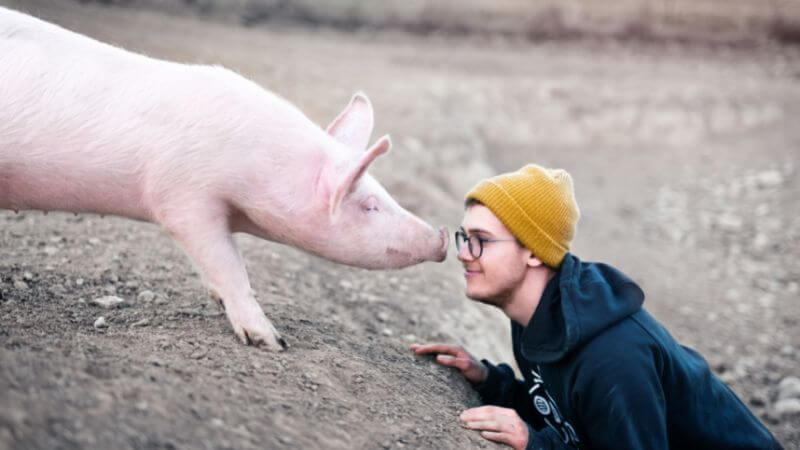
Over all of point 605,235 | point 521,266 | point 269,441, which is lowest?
point 605,235

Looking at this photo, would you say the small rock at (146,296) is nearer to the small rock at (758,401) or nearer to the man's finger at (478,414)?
the man's finger at (478,414)

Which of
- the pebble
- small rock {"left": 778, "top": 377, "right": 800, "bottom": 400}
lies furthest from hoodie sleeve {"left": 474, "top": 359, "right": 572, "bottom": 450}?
small rock {"left": 778, "top": 377, "right": 800, "bottom": 400}

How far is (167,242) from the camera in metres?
4.21

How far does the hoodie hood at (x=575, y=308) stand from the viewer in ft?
8.39

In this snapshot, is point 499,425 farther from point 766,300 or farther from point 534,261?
point 766,300

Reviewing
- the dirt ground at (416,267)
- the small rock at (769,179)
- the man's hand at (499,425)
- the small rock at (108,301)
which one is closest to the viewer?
the dirt ground at (416,267)

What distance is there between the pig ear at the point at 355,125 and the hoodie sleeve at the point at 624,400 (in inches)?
47.4

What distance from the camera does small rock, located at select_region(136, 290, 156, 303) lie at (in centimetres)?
320

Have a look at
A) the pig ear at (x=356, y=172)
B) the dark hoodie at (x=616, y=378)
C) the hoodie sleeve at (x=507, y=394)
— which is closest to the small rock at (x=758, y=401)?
the dark hoodie at (x=616, y=378)

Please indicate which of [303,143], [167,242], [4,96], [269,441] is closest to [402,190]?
[167,242]

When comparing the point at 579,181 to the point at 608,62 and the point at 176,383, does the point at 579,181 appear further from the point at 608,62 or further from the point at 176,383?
the point at 176,383

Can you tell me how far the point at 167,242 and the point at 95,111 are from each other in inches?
62.4

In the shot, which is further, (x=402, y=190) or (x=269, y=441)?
(x=402, y=190)

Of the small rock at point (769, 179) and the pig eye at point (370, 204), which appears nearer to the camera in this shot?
the pig eye at point (370, 204)
